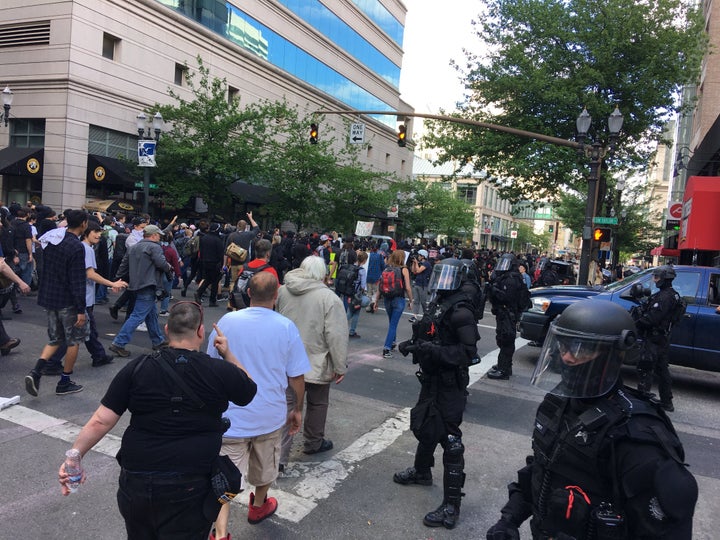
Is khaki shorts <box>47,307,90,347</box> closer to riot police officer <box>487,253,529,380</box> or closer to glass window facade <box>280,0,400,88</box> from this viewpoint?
riot police officer <box>487,253,529,380</box>

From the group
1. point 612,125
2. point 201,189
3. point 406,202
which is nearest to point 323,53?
point 406,202

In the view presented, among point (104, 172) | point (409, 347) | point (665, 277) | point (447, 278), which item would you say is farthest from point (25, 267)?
point (665, 277)

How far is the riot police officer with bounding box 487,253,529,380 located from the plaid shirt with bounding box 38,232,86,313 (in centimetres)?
559

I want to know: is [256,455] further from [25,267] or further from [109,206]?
[109,206]

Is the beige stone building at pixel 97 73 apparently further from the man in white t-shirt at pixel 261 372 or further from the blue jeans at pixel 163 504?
the blue jeans at pixel 163 504

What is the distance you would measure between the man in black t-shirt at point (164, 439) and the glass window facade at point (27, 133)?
21831 mm

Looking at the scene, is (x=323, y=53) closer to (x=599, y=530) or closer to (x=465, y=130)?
(x=465, y=130)

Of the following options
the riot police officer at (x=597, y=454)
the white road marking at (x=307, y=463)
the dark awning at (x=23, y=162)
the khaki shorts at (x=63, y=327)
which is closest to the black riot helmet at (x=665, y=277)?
the white road marking at (x=307, y=463)

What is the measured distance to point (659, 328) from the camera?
6.61 meters

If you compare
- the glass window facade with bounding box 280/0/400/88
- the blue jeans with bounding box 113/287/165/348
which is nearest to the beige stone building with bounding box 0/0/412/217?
the glass window facade with bounding box 280/0/400/88

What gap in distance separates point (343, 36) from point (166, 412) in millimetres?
39056

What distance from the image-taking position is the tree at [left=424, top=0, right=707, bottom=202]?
18.9 metres

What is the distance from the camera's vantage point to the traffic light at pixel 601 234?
14.7 meters

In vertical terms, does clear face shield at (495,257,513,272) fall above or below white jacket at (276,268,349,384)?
above
